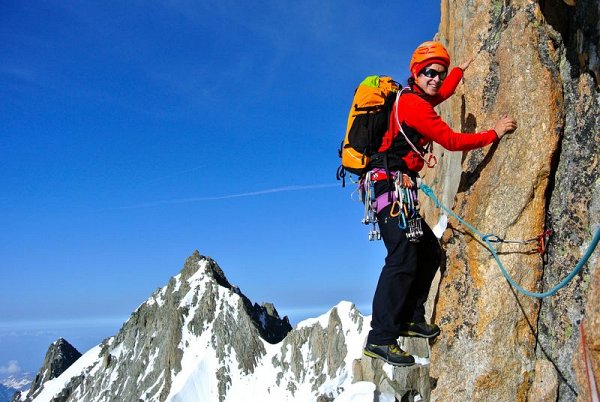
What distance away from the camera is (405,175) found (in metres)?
8.62

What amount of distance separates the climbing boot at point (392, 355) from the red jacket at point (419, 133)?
291 cm

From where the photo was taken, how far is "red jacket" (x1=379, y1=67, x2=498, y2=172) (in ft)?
27.2

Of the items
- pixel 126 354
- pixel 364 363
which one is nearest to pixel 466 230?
pixel 364 363

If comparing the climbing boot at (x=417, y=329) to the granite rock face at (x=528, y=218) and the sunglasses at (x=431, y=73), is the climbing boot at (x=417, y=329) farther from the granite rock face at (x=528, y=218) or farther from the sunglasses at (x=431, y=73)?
the sunglasses at (x=431, y=73)

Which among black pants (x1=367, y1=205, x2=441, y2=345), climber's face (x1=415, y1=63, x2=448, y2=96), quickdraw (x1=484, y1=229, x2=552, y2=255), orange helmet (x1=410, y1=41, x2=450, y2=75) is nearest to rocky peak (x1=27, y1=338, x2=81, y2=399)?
black pants (x1=367, y1=205, x2=441, y2=345)

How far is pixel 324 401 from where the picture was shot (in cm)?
9956

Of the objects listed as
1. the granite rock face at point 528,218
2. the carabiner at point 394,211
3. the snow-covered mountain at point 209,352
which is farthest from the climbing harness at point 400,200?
the snow-covered mountain at point 209,352

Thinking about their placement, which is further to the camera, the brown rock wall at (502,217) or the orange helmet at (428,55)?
the orange helmet at (428,55)

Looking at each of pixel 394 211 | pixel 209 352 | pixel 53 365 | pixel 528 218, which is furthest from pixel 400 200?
pixel 53 365

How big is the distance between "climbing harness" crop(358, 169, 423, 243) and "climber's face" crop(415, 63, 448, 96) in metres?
1.56

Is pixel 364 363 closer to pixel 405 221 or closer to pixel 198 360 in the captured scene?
pixel 405 221

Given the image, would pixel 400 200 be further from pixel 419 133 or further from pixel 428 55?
pixel 428 55

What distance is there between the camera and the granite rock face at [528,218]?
7.86 meters

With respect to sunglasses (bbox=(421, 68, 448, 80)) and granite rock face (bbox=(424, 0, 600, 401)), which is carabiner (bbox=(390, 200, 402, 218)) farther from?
sunglasses (bbox=(421, 68, 448, 80))
